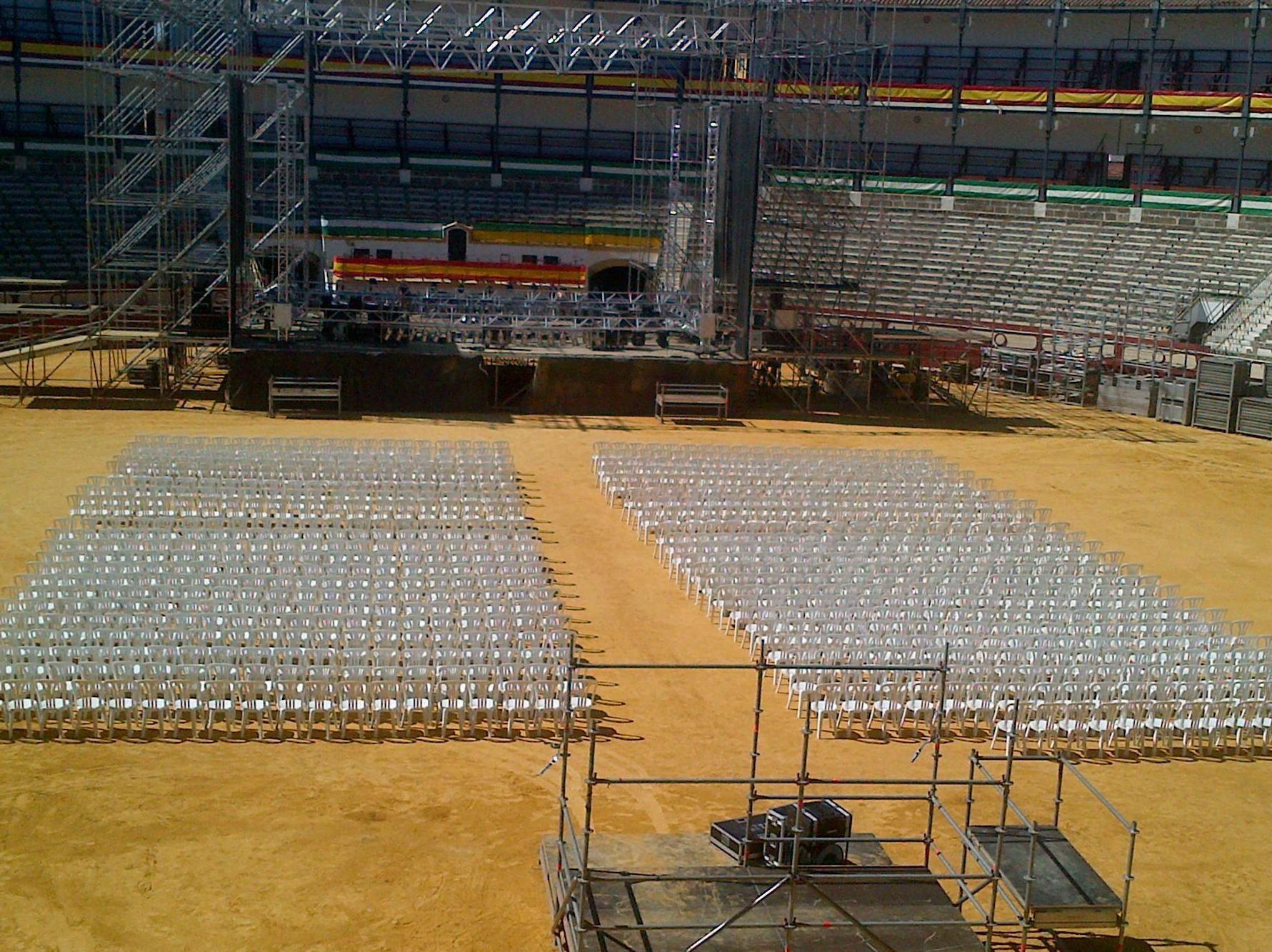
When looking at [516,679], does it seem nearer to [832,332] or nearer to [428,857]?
[428,857]

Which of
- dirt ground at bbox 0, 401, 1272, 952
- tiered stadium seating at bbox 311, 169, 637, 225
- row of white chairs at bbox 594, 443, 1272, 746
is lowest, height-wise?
dirt ground at bbox 0, 401, 1272, 952

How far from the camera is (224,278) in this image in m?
34.6

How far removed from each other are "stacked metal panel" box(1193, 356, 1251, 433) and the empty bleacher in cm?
516

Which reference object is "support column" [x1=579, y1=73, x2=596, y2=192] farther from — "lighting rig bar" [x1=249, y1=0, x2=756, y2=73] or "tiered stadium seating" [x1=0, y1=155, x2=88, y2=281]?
"tiered stadium seating" [x1=0, y1=155, x2=88, y2=281]

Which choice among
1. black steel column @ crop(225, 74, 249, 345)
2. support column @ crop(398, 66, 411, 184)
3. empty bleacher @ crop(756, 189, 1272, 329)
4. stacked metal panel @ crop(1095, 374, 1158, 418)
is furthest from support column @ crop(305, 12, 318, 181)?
stacked metal panel @ crop(1095, 374, 1158, 418)

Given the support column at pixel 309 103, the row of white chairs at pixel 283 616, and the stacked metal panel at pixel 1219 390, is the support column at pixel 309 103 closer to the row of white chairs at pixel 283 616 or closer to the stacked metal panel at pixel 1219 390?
the row of white chairs at pixel 283 616

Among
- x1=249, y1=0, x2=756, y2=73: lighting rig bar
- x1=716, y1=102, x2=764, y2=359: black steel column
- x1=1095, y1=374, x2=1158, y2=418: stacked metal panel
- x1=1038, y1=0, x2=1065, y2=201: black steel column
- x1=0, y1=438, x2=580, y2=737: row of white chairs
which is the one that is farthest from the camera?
x1=1038, y1=0, x2=1065, y2=201: black steel column

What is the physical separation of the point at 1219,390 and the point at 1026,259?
11.1 metres

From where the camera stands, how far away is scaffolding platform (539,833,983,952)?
980cm

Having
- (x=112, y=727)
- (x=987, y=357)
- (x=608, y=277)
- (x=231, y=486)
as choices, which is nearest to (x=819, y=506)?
(x=231, y=486)

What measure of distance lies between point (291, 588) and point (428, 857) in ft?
19.1

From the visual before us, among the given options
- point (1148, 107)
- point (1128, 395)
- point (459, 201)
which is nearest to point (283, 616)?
point (1128, 395)

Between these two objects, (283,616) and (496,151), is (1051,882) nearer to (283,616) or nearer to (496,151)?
(283,616)

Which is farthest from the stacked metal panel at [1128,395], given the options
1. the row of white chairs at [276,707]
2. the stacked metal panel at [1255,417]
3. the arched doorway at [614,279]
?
the row of white chairs at [276,707]
